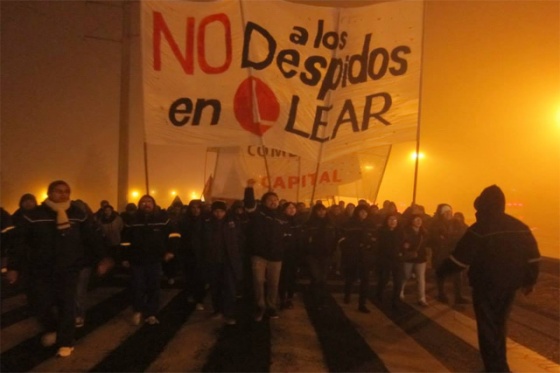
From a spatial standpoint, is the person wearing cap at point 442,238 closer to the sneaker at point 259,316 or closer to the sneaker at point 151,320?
the sneaker at point 259,316

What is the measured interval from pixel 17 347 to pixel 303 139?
4.88 meters

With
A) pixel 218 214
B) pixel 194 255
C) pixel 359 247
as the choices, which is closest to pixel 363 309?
pixel 359 247

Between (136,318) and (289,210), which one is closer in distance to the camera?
(136,318)

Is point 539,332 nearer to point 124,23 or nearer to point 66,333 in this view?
point 66,333

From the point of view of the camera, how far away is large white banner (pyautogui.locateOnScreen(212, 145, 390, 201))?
11.6 m

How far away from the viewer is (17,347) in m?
5.15

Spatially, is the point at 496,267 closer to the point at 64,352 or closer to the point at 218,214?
the point at 218,214

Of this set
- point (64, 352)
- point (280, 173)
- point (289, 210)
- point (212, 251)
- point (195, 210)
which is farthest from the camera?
point (280, 173)

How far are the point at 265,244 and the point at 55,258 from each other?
9.00 ft

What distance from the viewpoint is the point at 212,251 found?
6586mm

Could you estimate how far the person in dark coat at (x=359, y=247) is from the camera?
775 centimetres

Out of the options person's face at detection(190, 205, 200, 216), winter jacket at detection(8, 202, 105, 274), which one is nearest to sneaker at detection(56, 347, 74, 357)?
winter jacket at detection(8, 202, 105, 274)

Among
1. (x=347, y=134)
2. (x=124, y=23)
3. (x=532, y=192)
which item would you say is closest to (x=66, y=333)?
(x=347, y=134)

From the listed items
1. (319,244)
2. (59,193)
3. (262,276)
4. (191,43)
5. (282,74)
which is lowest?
(262,276)
